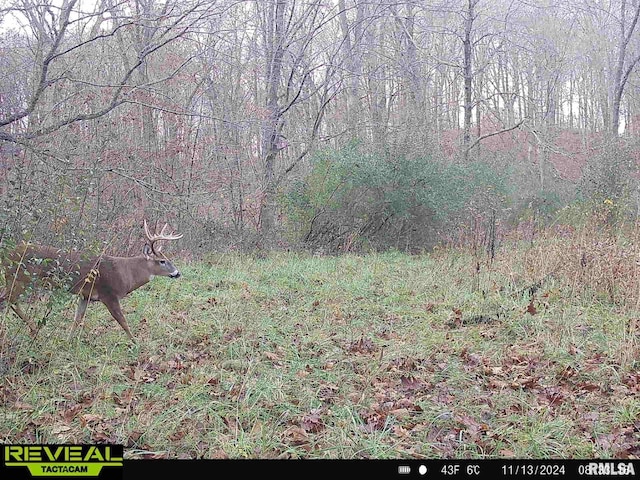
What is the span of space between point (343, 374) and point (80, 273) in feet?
9.17

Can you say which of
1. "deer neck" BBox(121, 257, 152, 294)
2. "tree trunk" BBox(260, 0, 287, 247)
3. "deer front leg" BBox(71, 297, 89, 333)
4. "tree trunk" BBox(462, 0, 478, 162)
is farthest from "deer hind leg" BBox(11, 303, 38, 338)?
"tree trunk" BBox(462, 0, 478, 162)

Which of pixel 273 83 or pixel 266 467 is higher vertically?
pixel 273 83

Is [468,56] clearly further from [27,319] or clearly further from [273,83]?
[27,319]

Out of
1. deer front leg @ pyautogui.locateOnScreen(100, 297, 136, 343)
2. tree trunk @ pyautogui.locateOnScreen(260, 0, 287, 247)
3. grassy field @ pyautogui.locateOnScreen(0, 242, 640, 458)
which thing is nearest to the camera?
grassy field @ pyautogui.locateOnScreen(0, 242, 640, 458)

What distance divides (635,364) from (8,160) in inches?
307

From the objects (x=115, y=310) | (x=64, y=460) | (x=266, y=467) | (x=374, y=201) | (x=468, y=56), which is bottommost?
(x=266, y=467)

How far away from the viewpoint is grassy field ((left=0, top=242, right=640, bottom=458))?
3809mm

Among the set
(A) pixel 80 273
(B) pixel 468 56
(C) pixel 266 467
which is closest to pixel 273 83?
(B) pixel 468 56

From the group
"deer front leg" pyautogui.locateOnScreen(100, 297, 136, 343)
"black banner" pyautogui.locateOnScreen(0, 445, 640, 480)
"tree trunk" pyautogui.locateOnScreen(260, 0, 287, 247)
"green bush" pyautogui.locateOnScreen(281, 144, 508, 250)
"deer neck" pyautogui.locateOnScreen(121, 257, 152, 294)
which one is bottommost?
"black banner" pyautogui.locateOnScreen(0, 445, 640, 480)

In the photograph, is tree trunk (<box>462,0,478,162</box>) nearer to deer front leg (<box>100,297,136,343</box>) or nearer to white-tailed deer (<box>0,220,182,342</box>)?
white-tailed deer (<box>0,220,182,342</box>)

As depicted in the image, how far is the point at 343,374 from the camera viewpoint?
16.6ft

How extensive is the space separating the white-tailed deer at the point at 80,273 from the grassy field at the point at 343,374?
23 cm

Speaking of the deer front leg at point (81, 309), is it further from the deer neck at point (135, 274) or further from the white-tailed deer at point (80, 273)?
the deer neck at point (135, 274)

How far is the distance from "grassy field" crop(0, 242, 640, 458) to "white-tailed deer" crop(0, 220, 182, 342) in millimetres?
225
